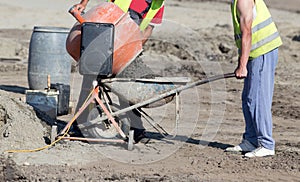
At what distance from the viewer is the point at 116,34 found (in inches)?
291

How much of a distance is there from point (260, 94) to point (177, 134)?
1484mm

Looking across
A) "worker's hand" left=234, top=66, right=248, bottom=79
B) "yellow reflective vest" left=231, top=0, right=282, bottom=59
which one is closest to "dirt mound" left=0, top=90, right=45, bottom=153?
"worker's hand" left=234, top=66, right=248, bottom=79

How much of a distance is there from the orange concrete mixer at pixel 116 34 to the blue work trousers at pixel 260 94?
121cm

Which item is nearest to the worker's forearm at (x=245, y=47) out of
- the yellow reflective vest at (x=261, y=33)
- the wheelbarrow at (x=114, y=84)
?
the yellow reflective vest at (x=261, y=33)

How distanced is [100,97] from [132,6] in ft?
3.74

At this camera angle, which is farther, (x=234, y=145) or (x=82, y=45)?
(x=234, y=145)

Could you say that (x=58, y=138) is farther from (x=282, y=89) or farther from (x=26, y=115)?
(x=282, y=89)

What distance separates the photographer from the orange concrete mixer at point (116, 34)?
7.41 meters

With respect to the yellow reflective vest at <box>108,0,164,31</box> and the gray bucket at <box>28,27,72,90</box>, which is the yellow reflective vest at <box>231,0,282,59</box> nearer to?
the yellow reflective vest at <box>108,0,164,31</box>

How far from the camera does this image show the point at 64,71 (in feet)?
34.2

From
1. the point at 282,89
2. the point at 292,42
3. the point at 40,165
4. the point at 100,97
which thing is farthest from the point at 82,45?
the point at 292,42

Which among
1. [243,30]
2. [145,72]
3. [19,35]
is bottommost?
[19,35]

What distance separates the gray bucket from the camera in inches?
406

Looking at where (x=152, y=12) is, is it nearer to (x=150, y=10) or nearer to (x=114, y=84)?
(x=150, y=10)
